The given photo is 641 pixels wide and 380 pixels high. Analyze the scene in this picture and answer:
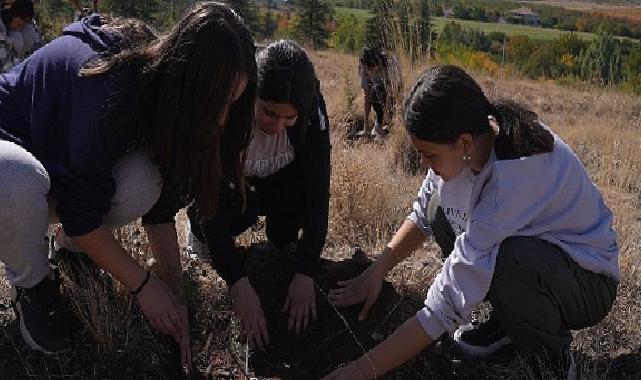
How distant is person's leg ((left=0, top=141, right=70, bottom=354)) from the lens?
63.1 inches

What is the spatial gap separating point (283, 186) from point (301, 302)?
0.46 metres

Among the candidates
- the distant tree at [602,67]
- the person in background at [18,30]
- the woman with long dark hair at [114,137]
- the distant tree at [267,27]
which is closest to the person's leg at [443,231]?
the woman with long dark hair at [114,137]

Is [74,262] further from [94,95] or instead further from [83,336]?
[94,95]

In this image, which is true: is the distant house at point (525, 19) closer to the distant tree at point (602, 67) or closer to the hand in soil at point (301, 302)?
the distant tree at point (602, 67)

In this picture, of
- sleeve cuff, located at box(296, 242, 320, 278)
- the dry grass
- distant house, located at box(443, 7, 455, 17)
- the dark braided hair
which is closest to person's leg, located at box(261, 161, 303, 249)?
the dry grass

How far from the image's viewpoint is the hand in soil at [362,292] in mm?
2104

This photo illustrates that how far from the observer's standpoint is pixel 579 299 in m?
1.76

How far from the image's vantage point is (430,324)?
5.22ft

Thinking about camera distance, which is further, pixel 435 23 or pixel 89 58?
pixel 435 23

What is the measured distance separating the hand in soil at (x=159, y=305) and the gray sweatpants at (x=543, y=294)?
833 millimetres

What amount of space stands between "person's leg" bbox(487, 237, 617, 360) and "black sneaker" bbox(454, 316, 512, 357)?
223mm

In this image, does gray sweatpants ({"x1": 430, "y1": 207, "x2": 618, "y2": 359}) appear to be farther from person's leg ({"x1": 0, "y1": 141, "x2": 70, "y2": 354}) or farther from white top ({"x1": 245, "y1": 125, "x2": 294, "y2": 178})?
person's leg ({"x1": 0, "y1": 141, "x2": 70, "y2": 354})

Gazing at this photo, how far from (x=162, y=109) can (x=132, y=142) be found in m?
0.17

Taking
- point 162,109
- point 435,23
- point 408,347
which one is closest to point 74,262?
point 162,109
